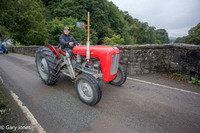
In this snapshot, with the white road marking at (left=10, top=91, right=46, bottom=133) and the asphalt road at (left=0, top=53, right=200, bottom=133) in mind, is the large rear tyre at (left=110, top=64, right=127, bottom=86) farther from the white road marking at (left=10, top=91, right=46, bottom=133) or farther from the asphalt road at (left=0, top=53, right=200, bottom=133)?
the white road marking at (left=10, top=91, right=46, bottom=133)

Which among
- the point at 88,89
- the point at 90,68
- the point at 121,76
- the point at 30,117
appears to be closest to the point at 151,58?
the point at 121,76

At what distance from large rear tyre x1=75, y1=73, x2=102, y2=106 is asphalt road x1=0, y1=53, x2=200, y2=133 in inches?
6.5

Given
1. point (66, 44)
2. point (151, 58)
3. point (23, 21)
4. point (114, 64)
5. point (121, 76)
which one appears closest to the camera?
point (114, 64)

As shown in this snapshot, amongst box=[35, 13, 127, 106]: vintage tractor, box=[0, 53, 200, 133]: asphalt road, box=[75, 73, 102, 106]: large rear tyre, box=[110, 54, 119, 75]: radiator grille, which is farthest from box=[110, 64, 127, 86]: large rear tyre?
box=[75, 73, 102, 106]: large rear tyre

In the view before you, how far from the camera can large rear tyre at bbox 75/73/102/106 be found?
222 cm

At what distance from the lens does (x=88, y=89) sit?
2396 millimetres

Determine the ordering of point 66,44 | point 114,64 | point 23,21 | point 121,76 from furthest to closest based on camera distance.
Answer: point 23,21 < point 121,76 < point 66,44 < point 114,64

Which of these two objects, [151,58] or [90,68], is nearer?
[90,68]

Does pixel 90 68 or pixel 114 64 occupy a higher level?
pixel 114 64

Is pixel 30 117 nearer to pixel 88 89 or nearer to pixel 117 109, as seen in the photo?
pixel 88 89

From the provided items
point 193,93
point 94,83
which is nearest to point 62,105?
point 94,83

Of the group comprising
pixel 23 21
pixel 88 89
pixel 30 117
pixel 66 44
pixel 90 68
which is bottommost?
pixel 30 117

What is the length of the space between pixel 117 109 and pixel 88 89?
77 cm

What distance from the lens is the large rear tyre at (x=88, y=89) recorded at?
222 cm
